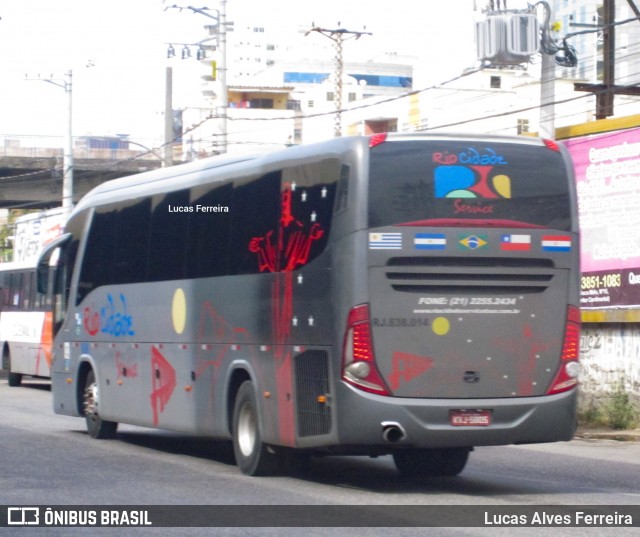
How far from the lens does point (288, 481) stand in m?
12.6

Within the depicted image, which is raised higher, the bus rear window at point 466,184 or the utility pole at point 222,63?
the utility pole at point 222,63

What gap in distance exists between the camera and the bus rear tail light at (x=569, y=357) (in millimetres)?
11867

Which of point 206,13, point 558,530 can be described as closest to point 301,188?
point 558,530

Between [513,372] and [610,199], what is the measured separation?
10.6 metres

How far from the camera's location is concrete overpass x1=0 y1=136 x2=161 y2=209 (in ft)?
178

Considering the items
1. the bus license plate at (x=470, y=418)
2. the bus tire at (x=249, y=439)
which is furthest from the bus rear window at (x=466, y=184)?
the bus tire at (x=249, y=439)

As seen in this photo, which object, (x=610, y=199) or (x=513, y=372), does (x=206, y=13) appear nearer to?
(x=610, y=199)

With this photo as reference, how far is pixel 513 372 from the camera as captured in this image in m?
11.7

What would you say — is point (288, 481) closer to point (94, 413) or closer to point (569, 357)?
point (569, 357)

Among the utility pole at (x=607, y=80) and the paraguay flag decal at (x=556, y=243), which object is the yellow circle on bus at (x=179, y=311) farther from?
the utility pole at (x=607, y=80)

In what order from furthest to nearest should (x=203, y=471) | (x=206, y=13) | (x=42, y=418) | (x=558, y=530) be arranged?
(x=206, y=13), (x=42, y=418), (x=203, y=471), (x=558, y=530)

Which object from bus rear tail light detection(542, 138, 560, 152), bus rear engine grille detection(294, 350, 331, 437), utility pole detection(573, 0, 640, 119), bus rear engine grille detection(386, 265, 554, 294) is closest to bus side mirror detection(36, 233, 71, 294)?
bus rear engine grille detection(294, 350, 331, 437)

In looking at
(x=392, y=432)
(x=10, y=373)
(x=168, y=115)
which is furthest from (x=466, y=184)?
(x=168, y=115)

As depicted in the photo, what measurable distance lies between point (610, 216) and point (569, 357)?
10.2 meters
